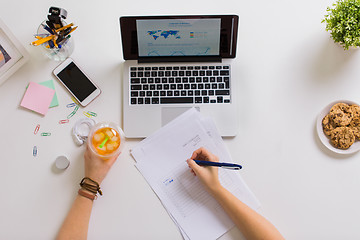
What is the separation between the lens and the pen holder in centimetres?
100

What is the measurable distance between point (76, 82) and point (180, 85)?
0.36 m

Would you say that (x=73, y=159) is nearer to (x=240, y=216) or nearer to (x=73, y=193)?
(x=73, y=193)

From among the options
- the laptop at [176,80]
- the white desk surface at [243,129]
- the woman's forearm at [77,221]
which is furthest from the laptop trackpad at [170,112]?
the woman's forearm at [77,221]

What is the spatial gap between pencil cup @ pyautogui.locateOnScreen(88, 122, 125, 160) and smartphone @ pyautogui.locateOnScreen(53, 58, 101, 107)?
115mm

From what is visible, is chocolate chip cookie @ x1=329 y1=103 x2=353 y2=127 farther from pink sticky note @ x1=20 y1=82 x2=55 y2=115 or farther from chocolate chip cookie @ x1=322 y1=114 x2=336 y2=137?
pink sticky note @ x1=20 y1=82 x2=55 y2=115

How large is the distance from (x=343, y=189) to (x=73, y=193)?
0.90 metres

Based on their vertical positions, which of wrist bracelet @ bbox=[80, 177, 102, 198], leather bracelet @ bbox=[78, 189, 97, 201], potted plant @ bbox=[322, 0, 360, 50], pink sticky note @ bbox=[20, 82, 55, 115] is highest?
potted plant @ bbox=[322, 0, 360, 50]

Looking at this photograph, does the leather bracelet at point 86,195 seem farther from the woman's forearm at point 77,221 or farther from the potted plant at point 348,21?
the potted plant at point 348,21

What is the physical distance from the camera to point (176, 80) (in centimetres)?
106

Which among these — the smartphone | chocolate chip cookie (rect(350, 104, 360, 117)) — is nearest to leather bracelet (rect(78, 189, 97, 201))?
the smartphone

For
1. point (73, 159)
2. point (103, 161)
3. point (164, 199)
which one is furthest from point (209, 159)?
point (73, 159)

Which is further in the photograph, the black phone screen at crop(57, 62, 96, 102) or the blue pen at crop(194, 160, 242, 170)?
the black phone screen at crop(57, 62, 96, 102)

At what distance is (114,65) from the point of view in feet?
3.55

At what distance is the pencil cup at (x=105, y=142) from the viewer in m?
1.00
